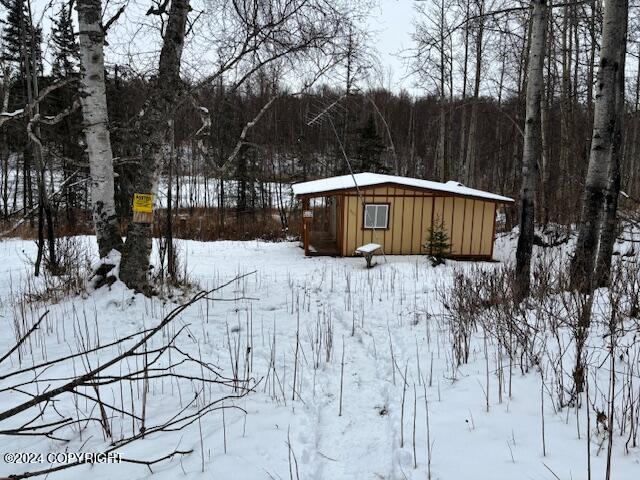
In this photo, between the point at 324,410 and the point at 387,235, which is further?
the point at 387,235

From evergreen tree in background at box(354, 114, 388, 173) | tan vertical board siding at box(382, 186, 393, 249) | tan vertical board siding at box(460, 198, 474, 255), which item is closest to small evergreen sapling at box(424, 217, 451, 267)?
tan vertical board siding at box(460, 198, 474, 255)

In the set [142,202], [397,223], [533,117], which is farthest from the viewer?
[397,223]

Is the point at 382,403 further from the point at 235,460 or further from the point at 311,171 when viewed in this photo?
the point at 311,171

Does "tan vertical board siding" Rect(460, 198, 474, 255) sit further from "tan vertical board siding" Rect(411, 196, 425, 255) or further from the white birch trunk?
the white birch trunk

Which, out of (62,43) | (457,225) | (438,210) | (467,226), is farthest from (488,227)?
(62,43)

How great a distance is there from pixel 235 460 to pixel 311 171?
93.7 feet

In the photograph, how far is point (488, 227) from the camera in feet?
40.8

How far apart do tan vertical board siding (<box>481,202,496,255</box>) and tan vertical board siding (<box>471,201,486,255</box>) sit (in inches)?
4.1

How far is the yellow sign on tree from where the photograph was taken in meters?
4.97

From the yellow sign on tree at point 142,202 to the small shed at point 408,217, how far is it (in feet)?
22.4

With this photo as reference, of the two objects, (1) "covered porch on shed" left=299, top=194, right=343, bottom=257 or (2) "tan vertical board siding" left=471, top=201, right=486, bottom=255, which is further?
(2) "tan vertical board siding" left=471, top=201, right=486, bottom=255

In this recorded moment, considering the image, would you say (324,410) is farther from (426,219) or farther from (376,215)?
(426,219)

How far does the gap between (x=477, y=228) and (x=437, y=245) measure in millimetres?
2304

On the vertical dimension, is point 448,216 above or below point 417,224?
above
